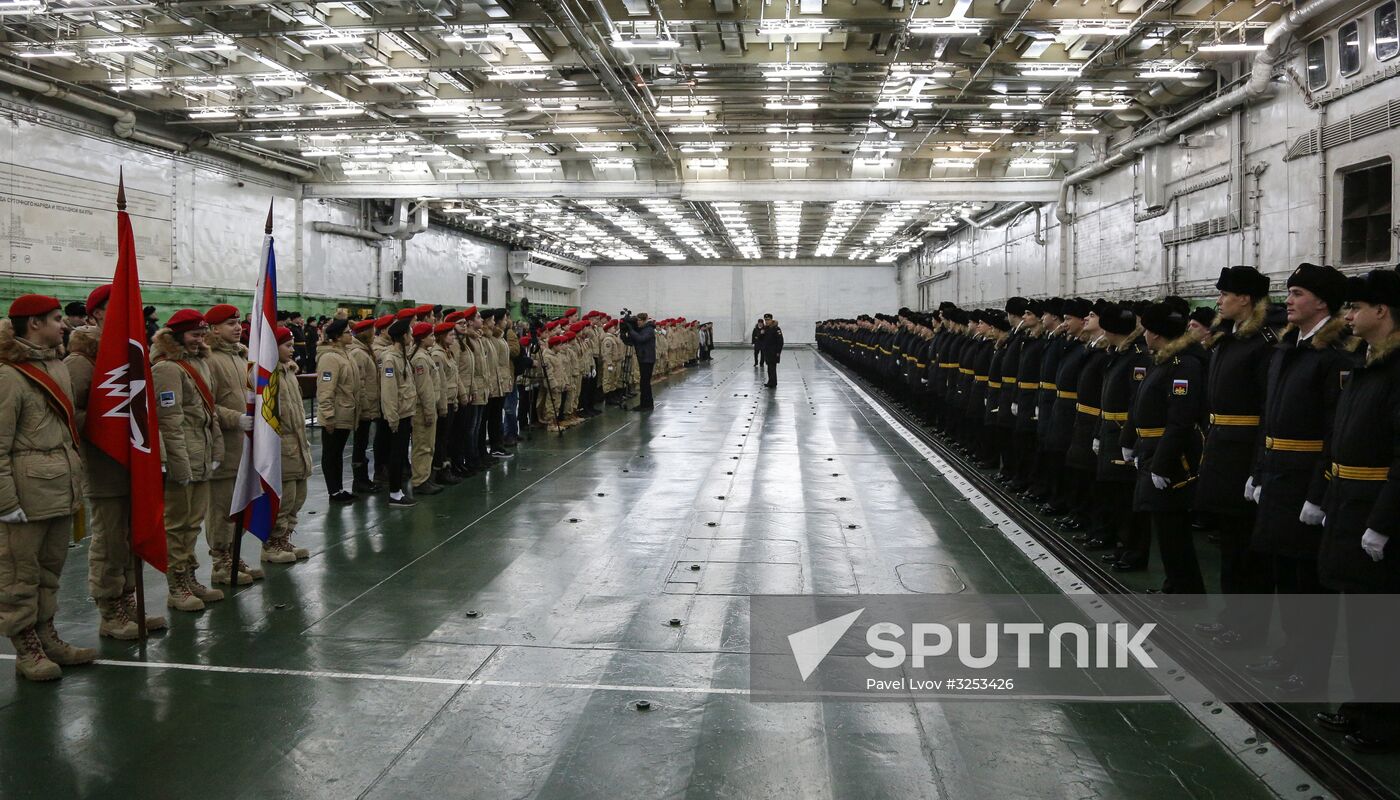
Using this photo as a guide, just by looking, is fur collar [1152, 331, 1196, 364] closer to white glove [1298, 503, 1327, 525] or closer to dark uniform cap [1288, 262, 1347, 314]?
dark uniform cap [1288, 262, 1347, 314]

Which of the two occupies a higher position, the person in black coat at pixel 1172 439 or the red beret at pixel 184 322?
the red beret at pixel 184 322

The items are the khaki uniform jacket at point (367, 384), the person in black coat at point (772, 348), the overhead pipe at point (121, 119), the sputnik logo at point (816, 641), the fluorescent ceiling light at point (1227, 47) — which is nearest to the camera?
the sputnik logo at point (816, 641)

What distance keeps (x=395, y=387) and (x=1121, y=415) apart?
6.37 meters

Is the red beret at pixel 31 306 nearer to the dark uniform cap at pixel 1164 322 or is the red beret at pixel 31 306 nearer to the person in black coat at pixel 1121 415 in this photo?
the dark uniform cap at pixel 1164 322

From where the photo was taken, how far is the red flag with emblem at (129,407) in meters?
4.66

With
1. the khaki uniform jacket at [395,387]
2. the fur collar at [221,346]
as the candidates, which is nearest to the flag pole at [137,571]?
the fur collar at [221,346]

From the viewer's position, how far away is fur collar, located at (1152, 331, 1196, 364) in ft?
17.6

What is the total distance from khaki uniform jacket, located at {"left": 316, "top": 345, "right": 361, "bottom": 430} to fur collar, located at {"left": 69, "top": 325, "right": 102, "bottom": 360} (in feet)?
11.9

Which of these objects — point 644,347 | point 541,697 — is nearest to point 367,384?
point 541,697

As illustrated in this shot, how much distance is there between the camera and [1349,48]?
1084cm

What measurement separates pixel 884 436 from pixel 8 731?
1181 cm

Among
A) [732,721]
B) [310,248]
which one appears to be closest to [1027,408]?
[732,721]

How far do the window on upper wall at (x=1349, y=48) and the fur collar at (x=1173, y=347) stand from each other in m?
8.01

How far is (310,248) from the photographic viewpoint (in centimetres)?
2277
